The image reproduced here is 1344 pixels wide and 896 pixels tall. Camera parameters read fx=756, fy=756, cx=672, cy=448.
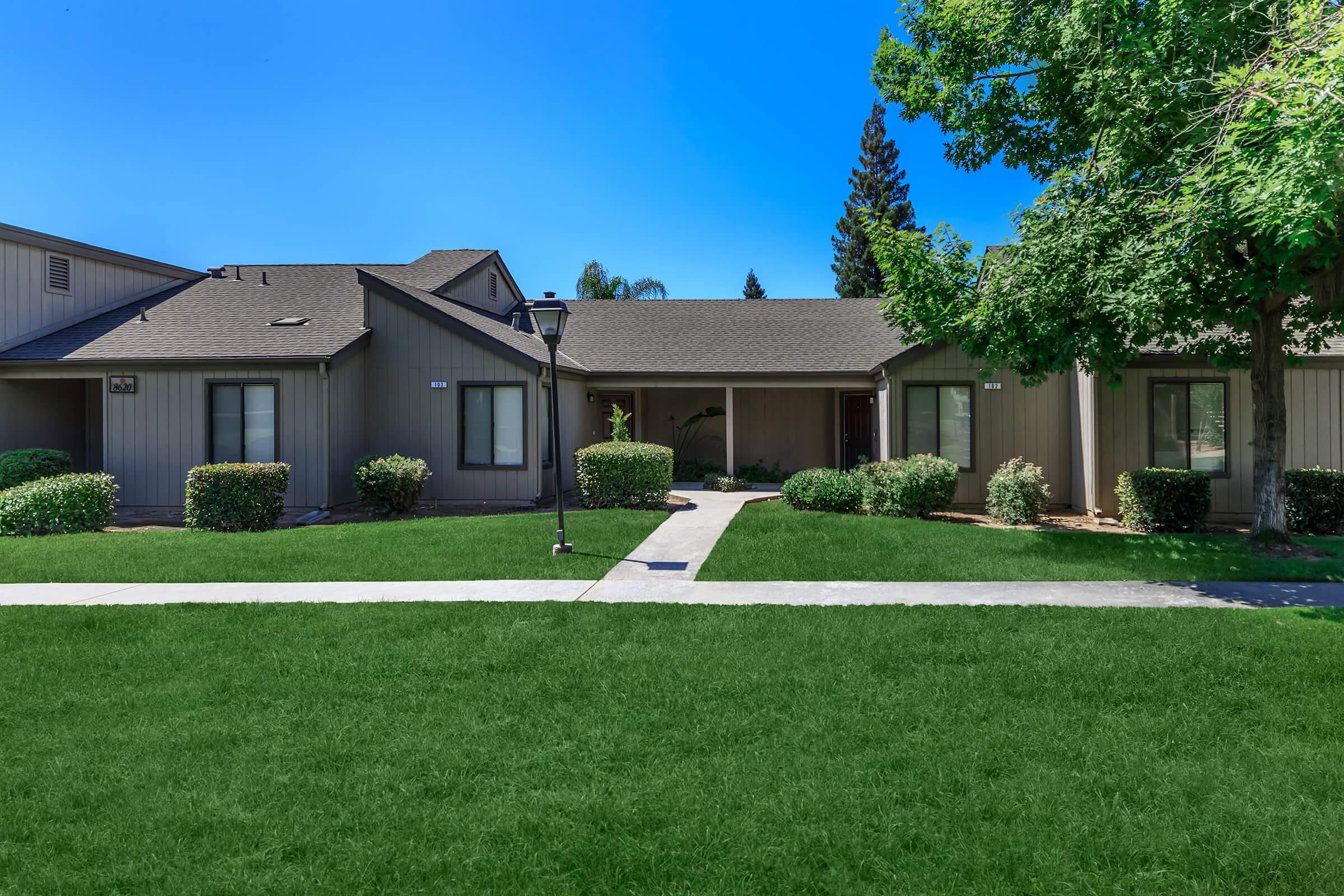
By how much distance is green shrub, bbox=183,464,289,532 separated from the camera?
39.9 ft

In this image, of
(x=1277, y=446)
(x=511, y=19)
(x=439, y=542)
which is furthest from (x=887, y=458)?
(x=511, y=19)

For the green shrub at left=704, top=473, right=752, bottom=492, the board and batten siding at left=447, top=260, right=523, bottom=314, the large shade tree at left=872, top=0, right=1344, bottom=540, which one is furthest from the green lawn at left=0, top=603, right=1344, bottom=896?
the board and batten siding at left=447, top=260, right=523, bottom=314

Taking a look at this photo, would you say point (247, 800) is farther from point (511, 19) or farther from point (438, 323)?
point (511, 19)

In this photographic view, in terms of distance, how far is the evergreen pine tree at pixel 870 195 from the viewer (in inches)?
1816

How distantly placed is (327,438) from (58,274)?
7.96 meters

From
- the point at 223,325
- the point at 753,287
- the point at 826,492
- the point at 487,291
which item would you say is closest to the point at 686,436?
the point at 487,291

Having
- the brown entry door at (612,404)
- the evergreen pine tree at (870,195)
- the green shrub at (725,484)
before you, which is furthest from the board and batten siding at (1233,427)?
the evergreen pine tree at (870,195)

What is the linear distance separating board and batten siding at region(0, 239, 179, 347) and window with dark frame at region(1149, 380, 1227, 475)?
2155 cm

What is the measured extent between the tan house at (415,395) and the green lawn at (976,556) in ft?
9.55

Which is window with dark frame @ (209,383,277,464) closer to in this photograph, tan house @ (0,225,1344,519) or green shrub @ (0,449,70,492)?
Result: tan house @ (0,225,1344,519)

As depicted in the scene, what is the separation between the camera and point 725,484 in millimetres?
17125

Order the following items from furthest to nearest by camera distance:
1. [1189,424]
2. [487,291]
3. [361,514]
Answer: [487,291] → [361,514] → [1189,424]

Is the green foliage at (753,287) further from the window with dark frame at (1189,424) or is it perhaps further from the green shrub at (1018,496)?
Result: the green shrub at (1018,496)

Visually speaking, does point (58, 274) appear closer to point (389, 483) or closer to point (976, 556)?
point (389, 483)
